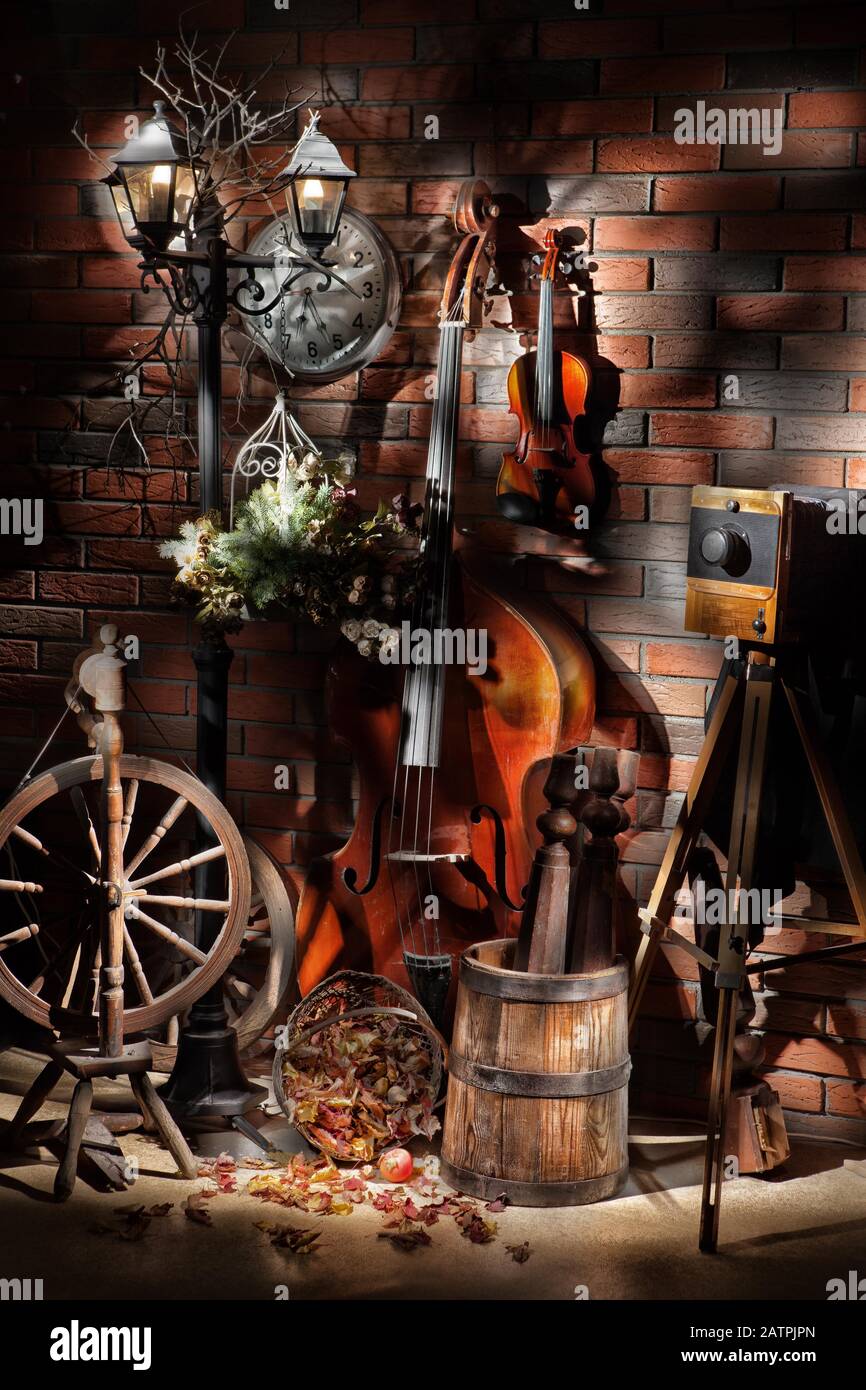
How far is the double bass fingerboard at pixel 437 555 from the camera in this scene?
3.49 meters

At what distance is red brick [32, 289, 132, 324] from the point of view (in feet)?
13.5

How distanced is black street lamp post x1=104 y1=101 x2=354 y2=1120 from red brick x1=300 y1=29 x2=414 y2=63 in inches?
13.8

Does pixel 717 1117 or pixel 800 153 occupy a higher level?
pixel 800 153

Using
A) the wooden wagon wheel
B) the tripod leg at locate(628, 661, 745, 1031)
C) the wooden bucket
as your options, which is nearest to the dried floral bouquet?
the wooden wagon wheel

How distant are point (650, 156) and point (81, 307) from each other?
157cm

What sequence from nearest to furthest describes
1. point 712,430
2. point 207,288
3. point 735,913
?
point 735,913 < point 207,288 < point 712,430

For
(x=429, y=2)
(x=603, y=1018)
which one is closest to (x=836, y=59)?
(x=429, y=2)

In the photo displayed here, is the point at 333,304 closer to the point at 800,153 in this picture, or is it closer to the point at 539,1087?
the point at 800,153

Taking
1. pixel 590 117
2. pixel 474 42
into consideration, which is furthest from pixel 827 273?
pixel 474 42

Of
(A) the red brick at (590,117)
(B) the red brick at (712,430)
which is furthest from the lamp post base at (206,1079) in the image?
(A) the red brick at (590,117)

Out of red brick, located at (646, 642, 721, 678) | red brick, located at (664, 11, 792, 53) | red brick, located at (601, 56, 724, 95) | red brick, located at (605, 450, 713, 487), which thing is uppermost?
red brick, located at (664, 11, 792, 53)

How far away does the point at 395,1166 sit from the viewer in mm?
3312

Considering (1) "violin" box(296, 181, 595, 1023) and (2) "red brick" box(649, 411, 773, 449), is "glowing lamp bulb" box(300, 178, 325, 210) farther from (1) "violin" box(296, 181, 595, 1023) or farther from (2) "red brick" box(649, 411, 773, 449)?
(2) "red brick" box(649, 411, 773, 449)
